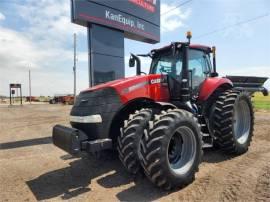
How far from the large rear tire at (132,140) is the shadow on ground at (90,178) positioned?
0.42m

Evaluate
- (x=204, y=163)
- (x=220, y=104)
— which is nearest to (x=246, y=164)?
(x=204, y=163)

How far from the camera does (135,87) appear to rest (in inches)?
223

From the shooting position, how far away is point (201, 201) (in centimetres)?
443

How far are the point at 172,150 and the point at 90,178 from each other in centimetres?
169

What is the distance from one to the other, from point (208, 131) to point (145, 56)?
94.4 inches

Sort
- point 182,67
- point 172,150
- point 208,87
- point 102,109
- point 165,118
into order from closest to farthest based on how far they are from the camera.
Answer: point 165,118 → point 102,109 → point 172,150 → point 182,67 → point 208,87

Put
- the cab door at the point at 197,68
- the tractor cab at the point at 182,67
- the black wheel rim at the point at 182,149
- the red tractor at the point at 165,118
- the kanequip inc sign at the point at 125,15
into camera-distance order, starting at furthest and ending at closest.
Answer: the kanequip inc sign at the point at 125,15, the cab door at the point at 197,68, the tractor cab at the point at 182,67, the black wheel rim at the point at 182,149, the red tractor at the point at 165,118

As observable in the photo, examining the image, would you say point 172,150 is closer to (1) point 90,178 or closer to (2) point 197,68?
(1) point 90,178

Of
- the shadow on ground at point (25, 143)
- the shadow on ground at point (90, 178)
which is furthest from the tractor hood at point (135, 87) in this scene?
the shadow on ground at point (25, 143)

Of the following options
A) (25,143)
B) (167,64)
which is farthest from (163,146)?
(25,143)

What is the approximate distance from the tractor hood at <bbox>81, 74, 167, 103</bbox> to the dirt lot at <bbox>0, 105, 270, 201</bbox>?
5.19 feet

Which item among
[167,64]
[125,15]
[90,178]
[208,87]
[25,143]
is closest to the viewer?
[90,178]

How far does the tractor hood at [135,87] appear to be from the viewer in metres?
5.45

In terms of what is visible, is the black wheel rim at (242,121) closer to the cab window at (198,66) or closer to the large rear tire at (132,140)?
the cab window at (198,66)
